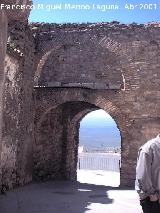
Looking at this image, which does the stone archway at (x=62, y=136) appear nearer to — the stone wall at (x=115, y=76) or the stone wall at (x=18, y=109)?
the stone wall at (x=115, y=76)

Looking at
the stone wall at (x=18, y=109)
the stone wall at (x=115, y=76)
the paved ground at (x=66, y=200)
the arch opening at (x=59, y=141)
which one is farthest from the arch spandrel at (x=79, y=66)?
the paved ground at (x=66, y=200)

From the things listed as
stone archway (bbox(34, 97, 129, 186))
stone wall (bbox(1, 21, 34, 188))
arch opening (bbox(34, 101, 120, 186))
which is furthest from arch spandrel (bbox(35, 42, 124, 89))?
stone wall (bbox(1, 21, 34, 188))

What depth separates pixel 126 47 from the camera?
40.0 ft

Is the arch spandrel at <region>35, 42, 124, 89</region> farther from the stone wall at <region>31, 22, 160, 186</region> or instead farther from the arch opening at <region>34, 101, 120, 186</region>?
the arch opening at <region>34, 101, 120, 186</region>

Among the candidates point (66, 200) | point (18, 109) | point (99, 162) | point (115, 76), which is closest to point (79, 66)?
point (115, 76)

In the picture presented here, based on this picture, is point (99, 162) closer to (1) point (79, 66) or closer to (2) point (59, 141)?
(2) point (59, 141)

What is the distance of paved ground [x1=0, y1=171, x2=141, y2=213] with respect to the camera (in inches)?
287

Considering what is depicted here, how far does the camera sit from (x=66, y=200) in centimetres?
859

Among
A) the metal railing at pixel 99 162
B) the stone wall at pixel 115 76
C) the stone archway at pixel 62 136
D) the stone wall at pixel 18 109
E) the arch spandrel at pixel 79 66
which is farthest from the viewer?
the metal railing at pixel 99 162

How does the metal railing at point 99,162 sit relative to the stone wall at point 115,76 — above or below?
below

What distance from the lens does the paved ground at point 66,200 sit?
7297mm

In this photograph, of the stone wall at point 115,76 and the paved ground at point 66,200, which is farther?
the stone wall at point 115,76

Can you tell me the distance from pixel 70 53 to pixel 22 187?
536 centimetres

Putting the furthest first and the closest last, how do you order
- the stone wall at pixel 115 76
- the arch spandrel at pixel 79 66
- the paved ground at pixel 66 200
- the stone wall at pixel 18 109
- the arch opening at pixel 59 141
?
the arch spandrel at pixel 79 66
the arch opening at pixel 59 141
the stone wall at pixel 115 76
the stone wall at pixel 18 109
the paved ground at pixel 66 200
